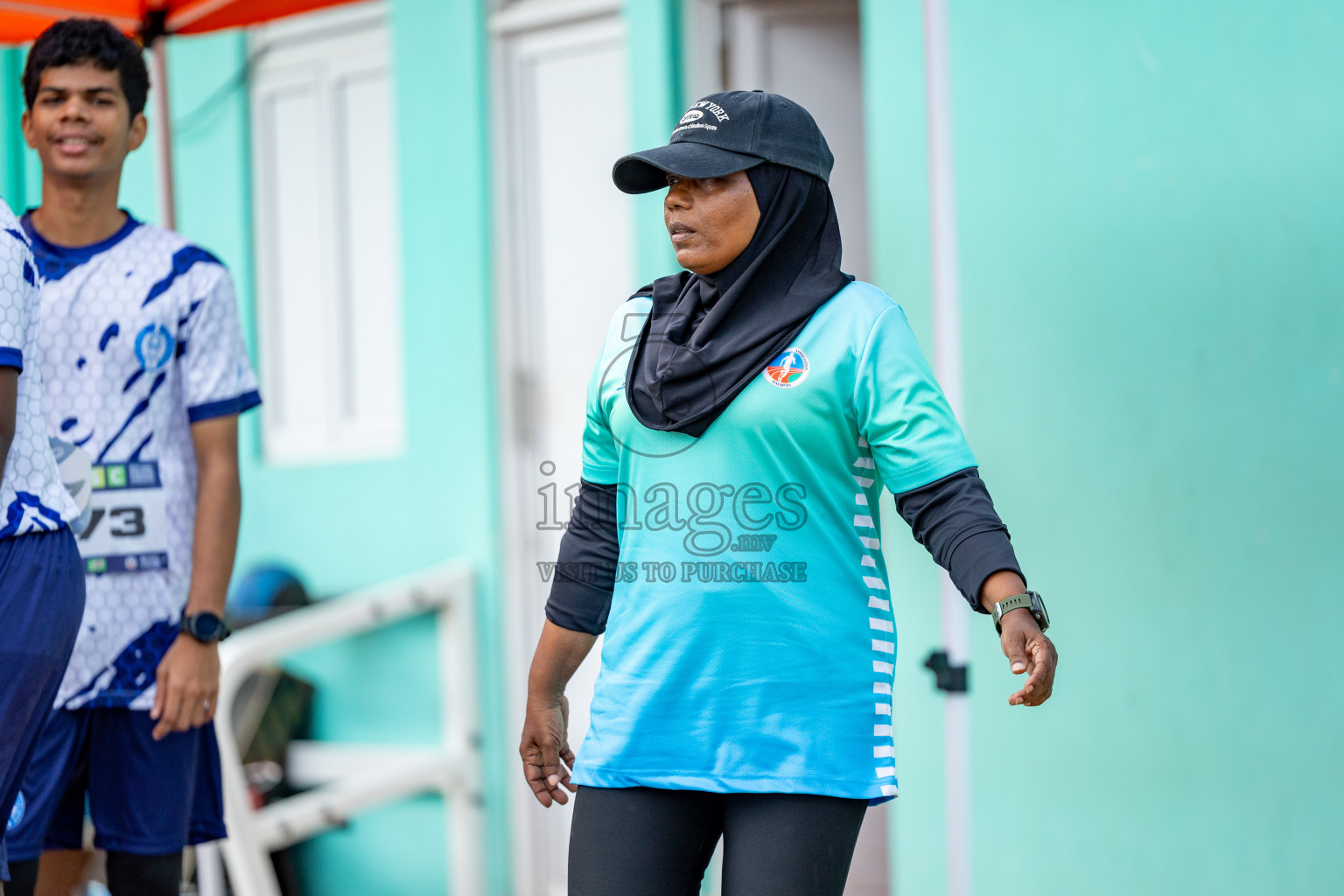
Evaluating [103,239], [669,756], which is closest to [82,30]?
[103,239]

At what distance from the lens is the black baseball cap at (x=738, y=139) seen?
2041 millimetres

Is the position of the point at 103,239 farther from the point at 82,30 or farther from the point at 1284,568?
the point at 1284,568

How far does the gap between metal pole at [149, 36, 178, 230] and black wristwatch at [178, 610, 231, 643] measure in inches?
45.7

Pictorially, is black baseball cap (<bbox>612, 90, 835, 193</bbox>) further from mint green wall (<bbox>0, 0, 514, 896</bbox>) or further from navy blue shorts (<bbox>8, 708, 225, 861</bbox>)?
mint green wall (<bbox>0, 0, 514, 896</bbox>)

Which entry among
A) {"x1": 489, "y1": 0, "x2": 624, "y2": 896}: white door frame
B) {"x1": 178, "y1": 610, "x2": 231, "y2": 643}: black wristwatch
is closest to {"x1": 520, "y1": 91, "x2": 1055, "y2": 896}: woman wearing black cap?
{"x1": 178, "y1": 610, "x2": 231, "y2": 643}: black wristwatch

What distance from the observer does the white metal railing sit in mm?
4000

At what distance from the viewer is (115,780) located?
2.62m

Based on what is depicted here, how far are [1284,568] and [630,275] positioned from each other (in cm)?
222

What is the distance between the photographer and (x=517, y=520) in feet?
16.1

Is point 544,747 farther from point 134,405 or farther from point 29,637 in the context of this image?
point 134,405

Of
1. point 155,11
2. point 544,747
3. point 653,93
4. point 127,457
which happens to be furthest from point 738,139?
point 653,93

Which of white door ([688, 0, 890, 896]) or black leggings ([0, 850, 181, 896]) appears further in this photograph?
white door ([688, 0, 890, 896])

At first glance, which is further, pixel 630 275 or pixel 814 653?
pixel 630 275

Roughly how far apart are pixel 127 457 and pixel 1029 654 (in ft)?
5.72
